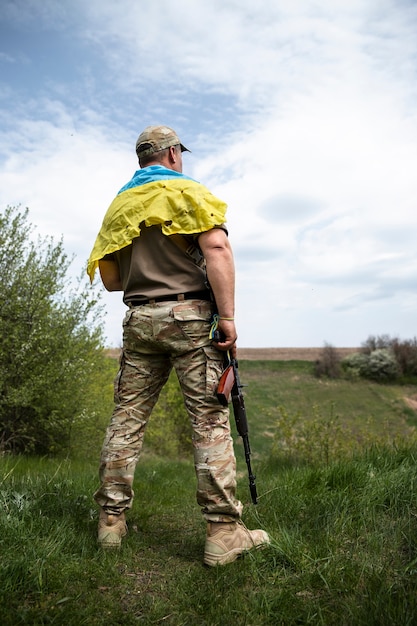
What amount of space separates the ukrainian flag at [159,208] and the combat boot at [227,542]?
5.80 ft

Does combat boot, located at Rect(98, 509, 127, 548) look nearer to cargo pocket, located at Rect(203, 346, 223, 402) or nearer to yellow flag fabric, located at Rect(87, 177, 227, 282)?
cargo pocket, located at Rect(203, 346, 223, 402)

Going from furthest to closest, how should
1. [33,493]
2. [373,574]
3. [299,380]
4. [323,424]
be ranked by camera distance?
[299,380]
[323,424]
[33,493]
[373,574]

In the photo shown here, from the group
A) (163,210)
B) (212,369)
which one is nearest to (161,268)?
(163,210)

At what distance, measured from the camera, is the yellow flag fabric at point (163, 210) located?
3.20m

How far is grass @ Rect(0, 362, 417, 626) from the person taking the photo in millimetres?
2398

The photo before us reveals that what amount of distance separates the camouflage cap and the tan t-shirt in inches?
22.3

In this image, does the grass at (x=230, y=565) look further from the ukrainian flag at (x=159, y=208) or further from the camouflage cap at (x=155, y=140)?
the camouflage cap at (x=155, y=140)

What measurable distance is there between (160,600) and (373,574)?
1049mm

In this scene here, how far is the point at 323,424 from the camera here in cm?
802

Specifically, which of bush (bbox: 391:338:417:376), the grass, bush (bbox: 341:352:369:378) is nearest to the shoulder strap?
the grass

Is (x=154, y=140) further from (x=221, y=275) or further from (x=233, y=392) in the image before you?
(x=233, y=392)

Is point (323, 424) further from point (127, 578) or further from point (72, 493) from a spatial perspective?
point (127, 578)

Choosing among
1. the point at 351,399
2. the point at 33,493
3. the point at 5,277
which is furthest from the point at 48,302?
the point at 351,399

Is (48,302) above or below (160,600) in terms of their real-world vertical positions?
above
